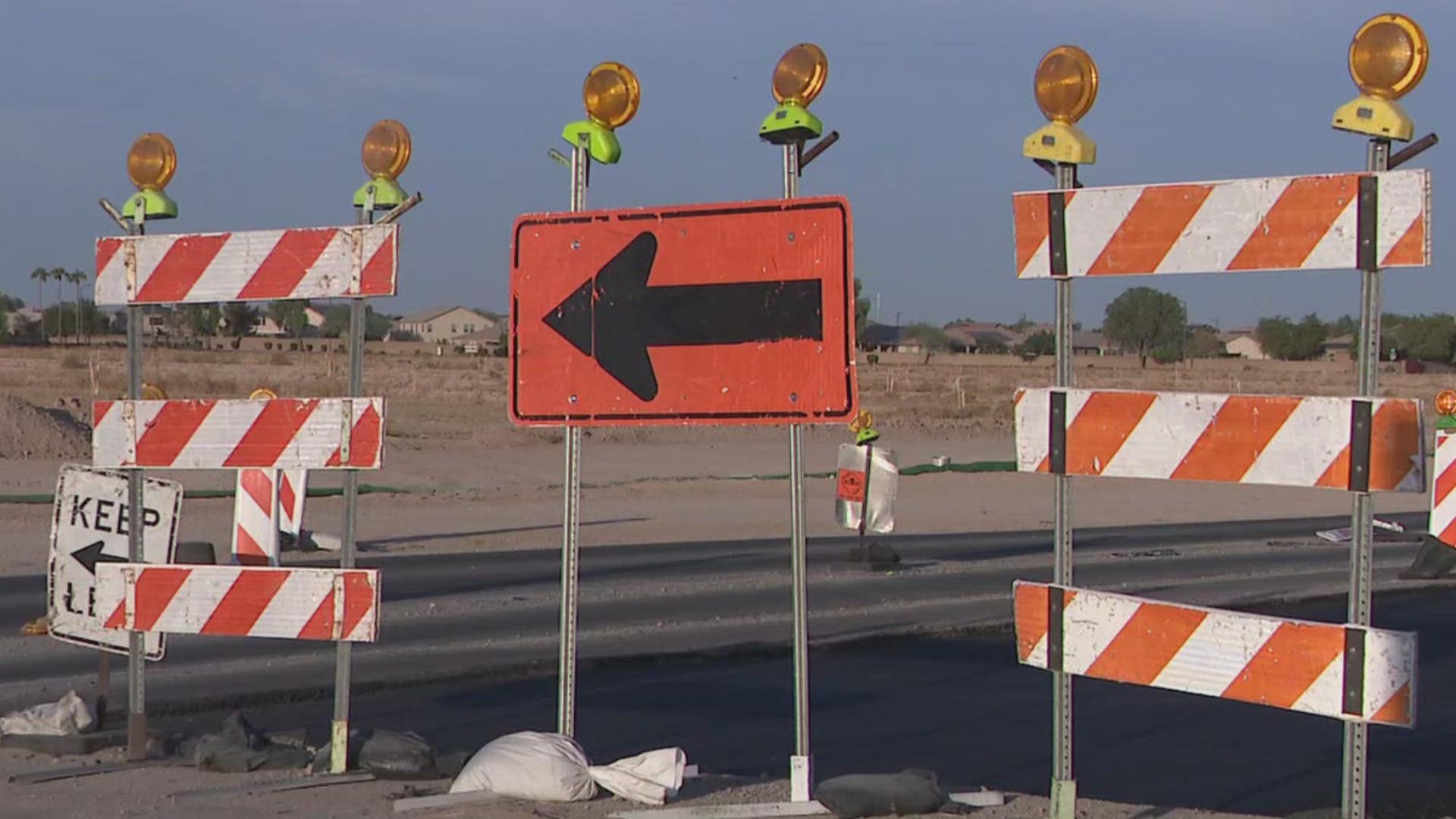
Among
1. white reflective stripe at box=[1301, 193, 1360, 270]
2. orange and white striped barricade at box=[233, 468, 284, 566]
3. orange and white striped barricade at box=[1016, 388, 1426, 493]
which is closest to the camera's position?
orange and white striped barricade at box=[1016, 388, 1426, 493]

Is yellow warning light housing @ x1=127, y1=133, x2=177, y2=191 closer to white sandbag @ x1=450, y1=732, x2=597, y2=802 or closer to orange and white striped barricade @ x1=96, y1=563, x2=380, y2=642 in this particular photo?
orange and white striped barricade @ x1=96, y1=563, x2=380, y2=642

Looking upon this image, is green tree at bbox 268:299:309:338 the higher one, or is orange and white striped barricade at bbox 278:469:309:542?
green tree at bbox 268:299:309:338

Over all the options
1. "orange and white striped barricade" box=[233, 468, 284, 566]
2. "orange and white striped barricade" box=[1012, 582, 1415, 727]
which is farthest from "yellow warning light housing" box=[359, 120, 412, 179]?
"orange and white striped barricade" box=[233, 468, 284, 566]

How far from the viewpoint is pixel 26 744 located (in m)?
8.88

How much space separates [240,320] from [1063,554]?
9558 cm

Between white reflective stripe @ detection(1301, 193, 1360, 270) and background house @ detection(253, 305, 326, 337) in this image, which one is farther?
background house @ detection(253, 305, 326, 337)

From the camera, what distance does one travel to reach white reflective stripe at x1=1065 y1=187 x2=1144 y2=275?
6.79m

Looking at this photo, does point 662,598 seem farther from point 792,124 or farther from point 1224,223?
point 1224,223

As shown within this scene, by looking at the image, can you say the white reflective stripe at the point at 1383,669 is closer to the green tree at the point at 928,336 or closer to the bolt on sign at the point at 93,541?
the bolt on sign at the point at 93,541

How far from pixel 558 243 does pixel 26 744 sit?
12.1ft

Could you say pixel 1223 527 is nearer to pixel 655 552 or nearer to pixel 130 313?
pixel 655 552

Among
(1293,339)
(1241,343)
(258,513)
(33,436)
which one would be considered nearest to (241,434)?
(258,513)

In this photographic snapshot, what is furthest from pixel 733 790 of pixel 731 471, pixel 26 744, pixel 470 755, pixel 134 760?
pixel 731 471

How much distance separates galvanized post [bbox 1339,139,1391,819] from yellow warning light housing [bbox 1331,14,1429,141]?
125mm
